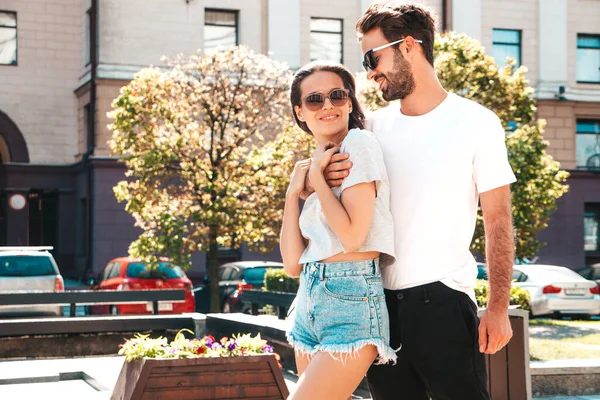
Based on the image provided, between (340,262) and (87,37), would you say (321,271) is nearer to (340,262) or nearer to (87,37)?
(340,262)

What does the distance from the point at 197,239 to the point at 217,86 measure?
3.20 m

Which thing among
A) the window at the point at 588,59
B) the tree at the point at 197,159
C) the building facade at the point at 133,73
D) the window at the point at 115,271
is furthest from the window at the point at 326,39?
the window at the point at 115,271

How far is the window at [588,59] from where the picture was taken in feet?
123

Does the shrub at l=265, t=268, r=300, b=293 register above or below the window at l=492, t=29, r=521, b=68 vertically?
below

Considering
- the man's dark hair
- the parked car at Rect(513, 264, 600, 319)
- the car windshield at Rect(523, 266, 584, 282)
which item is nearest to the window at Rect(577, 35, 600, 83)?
the car windshield at Rect(523, 266, 584, 282)

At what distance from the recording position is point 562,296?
2184cm

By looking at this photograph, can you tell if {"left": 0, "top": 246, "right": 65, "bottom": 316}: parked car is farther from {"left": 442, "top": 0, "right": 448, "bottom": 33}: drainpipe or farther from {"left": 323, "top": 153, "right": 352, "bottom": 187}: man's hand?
{"left": 442, "top": 0, "right": 448, "bottom": 33}: drainpipe

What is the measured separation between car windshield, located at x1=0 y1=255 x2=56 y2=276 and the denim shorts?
1593 cm

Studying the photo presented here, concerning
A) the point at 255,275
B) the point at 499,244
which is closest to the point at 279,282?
the point at 255,275

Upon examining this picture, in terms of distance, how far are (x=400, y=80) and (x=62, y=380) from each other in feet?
28.2

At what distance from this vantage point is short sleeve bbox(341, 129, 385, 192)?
3830 millimetres

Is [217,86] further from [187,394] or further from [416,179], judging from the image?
[416,179]

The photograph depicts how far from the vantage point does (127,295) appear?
49.7 feet

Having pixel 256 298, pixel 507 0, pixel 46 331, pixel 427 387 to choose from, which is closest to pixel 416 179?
pixel 427 387
